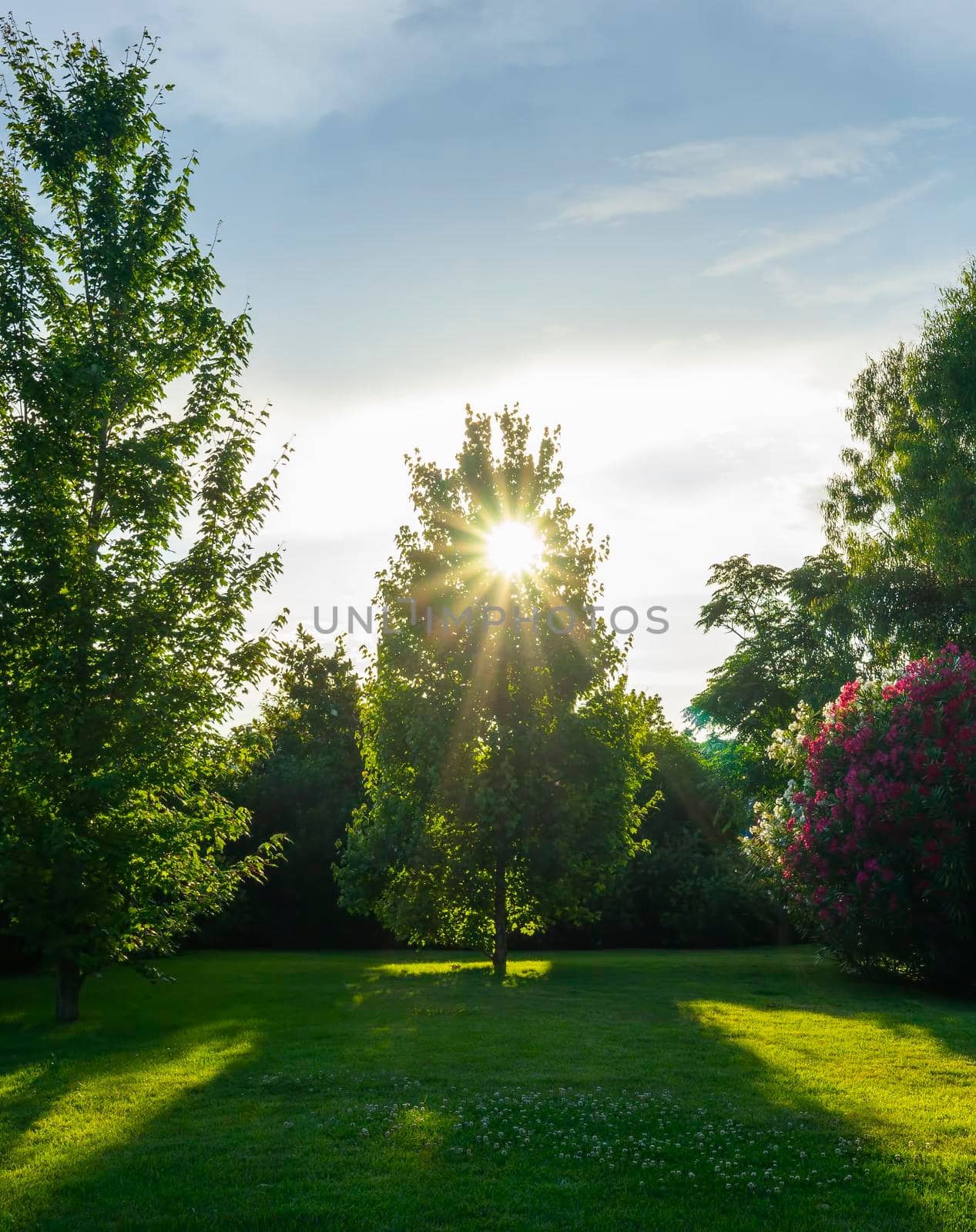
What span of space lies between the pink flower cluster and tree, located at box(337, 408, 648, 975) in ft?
15.4

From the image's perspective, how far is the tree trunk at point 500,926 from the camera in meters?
23.1

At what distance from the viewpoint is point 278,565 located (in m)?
16.4

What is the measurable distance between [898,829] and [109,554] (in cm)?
1524

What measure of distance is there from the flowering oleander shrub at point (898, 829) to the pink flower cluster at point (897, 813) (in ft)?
0.07

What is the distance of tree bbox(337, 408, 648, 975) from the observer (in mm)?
22188

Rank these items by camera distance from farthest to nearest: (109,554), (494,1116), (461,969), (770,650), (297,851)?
(770,650), (297,851), (461,969), (109,554), (494,1116)

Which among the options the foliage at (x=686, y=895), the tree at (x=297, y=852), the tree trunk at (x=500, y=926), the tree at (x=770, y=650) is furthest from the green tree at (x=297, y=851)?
the tree at (x=770, y=650)

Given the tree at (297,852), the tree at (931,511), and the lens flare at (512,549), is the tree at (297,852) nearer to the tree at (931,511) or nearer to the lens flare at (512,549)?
the lens flare at (512,549)

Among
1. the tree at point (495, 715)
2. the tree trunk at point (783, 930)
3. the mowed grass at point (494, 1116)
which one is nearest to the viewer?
the mowed grass at point (494, 1116)

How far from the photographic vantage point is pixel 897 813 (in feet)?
61.8

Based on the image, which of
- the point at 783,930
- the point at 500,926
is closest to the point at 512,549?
the point at 500,926

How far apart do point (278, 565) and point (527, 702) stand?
819 cm

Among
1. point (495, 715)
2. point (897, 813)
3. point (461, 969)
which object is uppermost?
point (495, 715)

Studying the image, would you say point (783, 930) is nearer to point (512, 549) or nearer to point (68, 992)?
point (512, 549)
